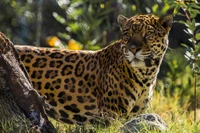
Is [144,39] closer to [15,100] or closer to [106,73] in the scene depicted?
[106,73]

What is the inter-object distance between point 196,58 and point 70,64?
1578 mm

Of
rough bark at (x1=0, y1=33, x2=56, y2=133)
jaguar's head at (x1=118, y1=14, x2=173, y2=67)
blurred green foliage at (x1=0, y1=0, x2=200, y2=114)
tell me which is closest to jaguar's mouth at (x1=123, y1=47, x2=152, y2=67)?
jaguar's head at (x1=118, y1=14, x2=173, y2=67)

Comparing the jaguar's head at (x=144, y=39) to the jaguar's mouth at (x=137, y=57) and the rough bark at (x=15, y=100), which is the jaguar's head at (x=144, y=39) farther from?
the rough bark at (x=15, y=100)

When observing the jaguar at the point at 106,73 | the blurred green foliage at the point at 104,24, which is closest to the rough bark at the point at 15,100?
the jaguar at the point at 106,73

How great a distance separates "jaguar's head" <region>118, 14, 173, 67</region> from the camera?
8.80 metres

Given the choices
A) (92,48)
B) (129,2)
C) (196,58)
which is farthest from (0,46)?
(129,2)

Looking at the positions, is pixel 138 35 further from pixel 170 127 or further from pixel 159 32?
pixel 170 127

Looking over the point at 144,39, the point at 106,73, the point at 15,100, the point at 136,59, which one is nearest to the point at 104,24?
the point at 106,73

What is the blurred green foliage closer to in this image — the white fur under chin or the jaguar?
the jaguar

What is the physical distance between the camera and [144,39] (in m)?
8.91

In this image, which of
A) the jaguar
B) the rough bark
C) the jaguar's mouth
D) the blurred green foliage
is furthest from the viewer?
the blurred green foliage

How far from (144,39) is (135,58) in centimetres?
27

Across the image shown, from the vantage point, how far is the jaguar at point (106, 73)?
896 cm

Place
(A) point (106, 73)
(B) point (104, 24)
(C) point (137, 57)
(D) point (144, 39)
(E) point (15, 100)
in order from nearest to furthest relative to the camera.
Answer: (E) point (15, 100) < (C) point (137, 57) < (D) point (144, 39) < (A) point (106, 73) < (B) point (104, 24)
